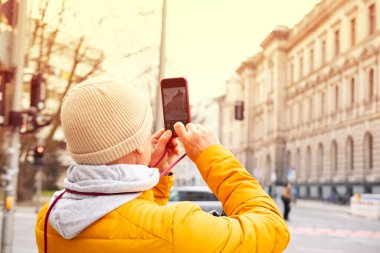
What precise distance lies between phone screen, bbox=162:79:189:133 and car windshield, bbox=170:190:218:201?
36.4 ft

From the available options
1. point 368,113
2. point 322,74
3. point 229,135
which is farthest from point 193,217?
point 229,135

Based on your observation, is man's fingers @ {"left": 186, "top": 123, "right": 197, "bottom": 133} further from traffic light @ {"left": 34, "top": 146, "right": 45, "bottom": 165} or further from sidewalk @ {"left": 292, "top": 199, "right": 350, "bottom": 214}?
sidewalk @ {"left": 292, "top": 199, "right": 350, "bottom": 214}

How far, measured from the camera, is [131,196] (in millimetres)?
1727

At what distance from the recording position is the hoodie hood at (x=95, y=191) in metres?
1.70

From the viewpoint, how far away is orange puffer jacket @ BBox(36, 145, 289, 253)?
5.33ft

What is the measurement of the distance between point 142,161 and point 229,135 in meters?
92.3

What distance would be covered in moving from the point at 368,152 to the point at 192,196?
1219 inches

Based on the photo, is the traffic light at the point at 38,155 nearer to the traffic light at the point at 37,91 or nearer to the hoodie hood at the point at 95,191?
the traffic light at the point at 37,91


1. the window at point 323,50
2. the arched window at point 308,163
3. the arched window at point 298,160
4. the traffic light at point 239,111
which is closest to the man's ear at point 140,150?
the traffic light at point 239,111

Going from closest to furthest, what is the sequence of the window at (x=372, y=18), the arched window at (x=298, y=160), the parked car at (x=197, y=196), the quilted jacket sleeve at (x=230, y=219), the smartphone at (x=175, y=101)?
the quilted jacket sleeve at (x=230, y=219), the smartphone at (x=175, y=101), the parked car at (x=197, y=196), the window at (x=372, y=18), the arched window at (x=298, y=160)

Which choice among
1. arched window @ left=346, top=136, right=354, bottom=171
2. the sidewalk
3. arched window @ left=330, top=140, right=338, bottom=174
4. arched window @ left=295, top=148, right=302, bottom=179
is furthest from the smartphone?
arched window @ left=295, top=148, right=302, bottom=179

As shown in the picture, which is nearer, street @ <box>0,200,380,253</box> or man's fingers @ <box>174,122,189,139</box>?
man's fingers @ <box>174,122,189,139</box>

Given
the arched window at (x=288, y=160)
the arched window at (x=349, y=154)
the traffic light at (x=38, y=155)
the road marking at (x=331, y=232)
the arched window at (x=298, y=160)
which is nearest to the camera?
the road marking at (x=331, y=232)

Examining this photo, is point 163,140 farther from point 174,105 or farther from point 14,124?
point 14,124
